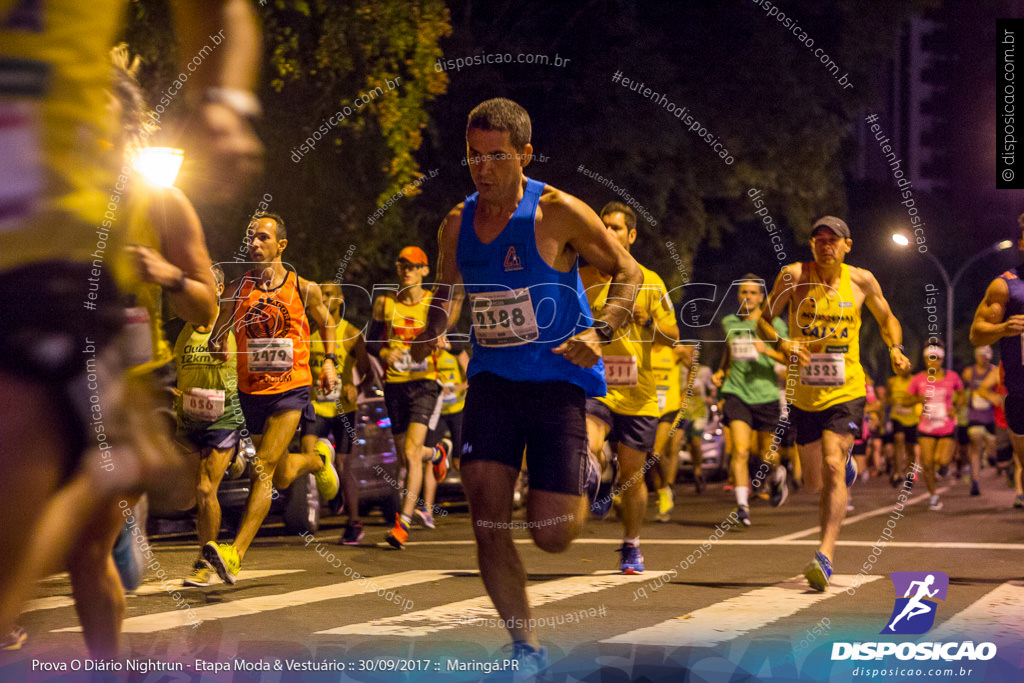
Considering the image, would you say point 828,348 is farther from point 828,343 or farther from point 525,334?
point 525,334

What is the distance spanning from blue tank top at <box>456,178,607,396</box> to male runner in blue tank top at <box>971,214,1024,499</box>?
3.93m

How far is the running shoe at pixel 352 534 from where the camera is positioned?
1059cm

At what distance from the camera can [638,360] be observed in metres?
9.40


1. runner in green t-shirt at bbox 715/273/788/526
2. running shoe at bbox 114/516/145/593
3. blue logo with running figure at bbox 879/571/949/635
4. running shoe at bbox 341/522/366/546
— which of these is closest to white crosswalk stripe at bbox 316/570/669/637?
blue logo with running figure at bbox 879/571/949/635

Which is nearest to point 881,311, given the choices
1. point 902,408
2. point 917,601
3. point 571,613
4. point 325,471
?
point 917,601

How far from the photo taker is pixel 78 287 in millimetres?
2748

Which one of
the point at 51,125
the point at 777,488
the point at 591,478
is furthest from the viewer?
the point at 777,488

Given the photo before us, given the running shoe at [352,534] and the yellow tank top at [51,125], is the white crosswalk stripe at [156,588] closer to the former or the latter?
the running shoe at [352,534]

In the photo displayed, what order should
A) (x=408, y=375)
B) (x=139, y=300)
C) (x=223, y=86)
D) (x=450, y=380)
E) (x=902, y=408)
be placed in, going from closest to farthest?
1. (x=223, y=86)
2. (x=139, y=300)
3. (x=408, y=375)
4. (x=450, y=380)
5. (x=902, y=408)

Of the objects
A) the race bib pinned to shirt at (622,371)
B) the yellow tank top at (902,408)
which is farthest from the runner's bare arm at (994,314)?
the yellow tank top at (902,408)

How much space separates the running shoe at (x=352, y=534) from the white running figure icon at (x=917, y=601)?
4795 millimetres

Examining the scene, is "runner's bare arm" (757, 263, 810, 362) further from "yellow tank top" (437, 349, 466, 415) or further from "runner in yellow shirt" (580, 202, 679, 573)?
"yellow tank top" (437, 349, 466, 415)

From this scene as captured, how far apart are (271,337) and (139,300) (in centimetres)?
472

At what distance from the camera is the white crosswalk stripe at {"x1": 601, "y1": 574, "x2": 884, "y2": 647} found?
225 inches
